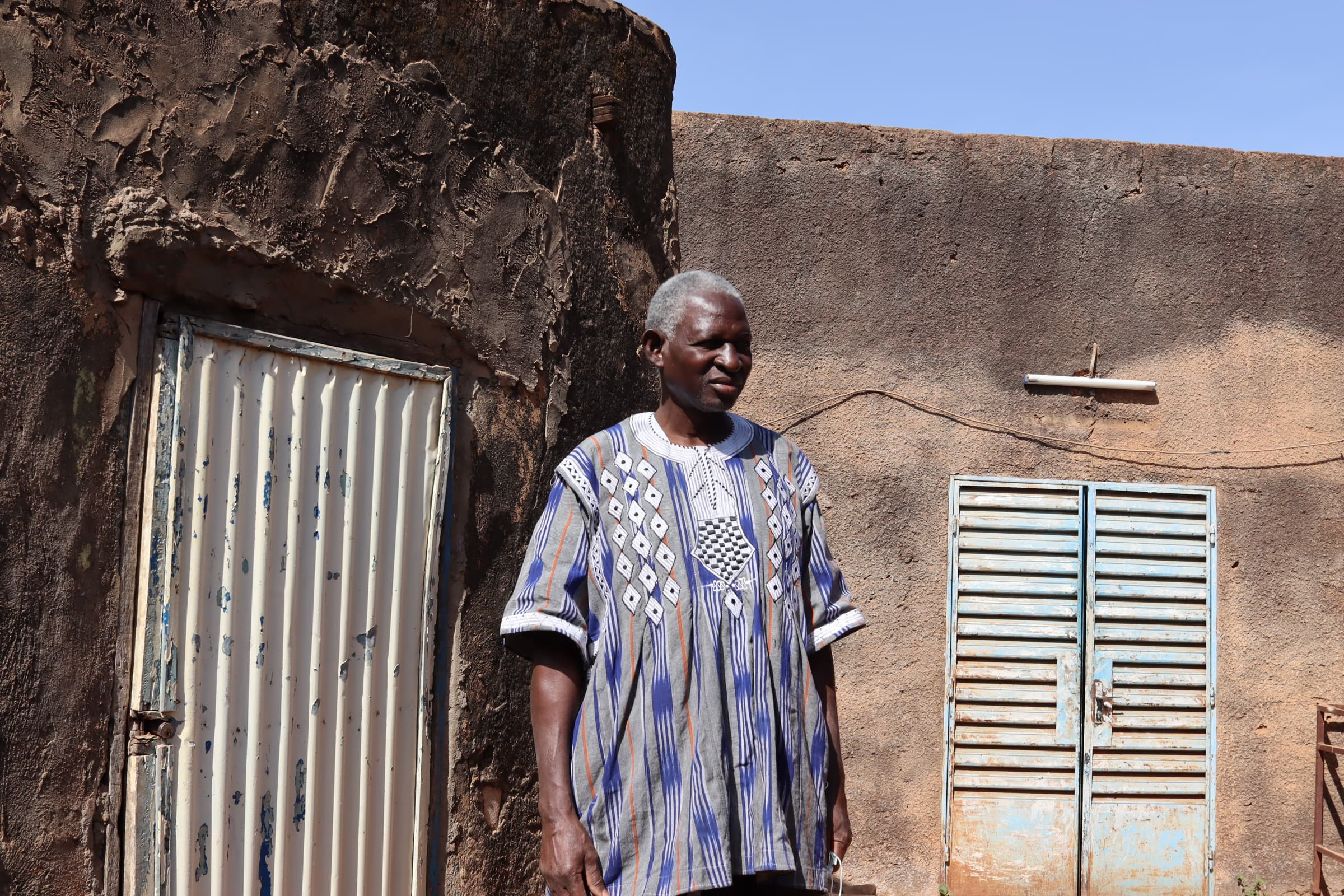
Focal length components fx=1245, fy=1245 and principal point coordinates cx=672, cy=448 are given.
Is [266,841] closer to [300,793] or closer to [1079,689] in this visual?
[300,793]

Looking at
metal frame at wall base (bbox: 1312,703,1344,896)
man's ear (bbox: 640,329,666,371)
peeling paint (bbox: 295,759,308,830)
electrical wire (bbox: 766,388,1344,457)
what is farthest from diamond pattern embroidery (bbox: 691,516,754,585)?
metal frame at wall base (bbox: 1312,703,1344,896)

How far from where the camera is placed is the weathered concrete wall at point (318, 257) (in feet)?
6.51

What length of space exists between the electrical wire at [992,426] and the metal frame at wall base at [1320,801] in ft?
4.15

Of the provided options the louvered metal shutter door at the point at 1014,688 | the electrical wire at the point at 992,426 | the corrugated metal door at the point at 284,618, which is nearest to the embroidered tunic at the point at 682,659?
the corrugated metal door at the point at 284,618

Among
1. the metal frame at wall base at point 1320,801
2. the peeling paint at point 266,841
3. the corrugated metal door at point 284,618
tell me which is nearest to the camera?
the corrugated metal door at point 284,618

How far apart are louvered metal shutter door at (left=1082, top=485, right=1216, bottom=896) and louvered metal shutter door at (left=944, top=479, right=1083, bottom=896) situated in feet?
0.35

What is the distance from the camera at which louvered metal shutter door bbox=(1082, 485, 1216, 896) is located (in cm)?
584

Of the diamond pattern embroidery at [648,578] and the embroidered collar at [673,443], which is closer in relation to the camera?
the diamond pattern embroidery at [648,578]

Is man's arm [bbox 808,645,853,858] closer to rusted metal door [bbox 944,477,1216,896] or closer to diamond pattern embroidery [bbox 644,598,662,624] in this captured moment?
diamond pattern embroidery [bbox 644,598,662,624]

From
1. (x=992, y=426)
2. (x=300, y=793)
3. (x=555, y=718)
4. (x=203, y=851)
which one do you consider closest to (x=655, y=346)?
(x=555, y=718)

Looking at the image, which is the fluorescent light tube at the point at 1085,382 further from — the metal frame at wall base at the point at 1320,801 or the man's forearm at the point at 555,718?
the man's forearm at the point at 555,718

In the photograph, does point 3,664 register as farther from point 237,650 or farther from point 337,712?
point 337,712

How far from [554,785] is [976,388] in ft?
14.4

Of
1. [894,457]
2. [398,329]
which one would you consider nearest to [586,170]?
[398,329]
